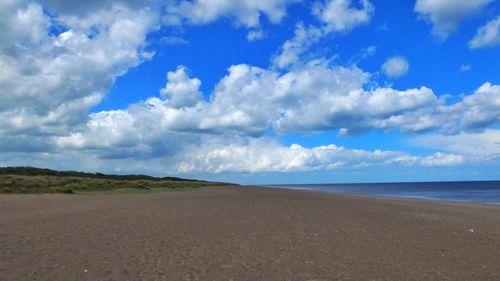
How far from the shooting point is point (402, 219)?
25.2 meters

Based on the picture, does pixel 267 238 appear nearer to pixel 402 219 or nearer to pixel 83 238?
pixel 83 238

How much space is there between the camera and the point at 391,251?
14.9 m

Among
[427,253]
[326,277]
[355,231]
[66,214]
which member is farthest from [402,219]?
[66,214]

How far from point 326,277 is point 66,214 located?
702 inches

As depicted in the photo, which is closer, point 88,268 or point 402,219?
point 88,268

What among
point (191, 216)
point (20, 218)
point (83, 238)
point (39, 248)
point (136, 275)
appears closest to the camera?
point (136, 275)

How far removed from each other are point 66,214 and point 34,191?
104 ft

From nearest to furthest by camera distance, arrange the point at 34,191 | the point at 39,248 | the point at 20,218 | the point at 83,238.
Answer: the point at 39,248 → the point at 83,238 → the point at 20,218 → the point at 34,191

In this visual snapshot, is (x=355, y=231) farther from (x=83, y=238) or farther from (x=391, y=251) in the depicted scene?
(x=83, y=238)

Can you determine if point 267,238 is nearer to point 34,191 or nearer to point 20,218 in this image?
point 20,218

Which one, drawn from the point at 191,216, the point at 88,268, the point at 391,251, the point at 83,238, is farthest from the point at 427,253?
the point at 191,216

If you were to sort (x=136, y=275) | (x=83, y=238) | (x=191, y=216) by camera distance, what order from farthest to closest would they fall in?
(x=191, y=216) < (x=83, y=238) < (x=136, y=275)

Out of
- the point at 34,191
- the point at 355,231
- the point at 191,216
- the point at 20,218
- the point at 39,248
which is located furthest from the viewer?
the point at 34,191

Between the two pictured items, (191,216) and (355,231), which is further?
(191,216)
